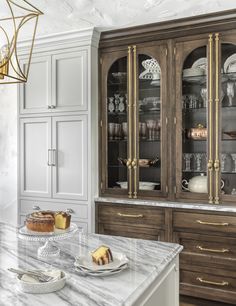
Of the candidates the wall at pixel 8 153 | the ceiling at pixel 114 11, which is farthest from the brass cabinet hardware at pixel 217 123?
the wall at pixel 8 153

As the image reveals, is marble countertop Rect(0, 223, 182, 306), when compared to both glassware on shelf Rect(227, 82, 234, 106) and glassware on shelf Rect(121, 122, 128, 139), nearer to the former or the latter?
Result: glassware on shelf Rect(121, 122, 128, 139)

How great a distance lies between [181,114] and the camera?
298 cm

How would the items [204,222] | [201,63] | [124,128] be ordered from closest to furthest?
[204,222]
[201,63]
[124,128]

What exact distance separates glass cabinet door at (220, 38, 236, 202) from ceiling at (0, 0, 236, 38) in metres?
0.41

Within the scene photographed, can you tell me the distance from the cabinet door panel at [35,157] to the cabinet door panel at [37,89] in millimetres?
138

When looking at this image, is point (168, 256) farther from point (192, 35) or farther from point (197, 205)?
point (192, 35)

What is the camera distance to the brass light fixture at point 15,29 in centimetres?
146

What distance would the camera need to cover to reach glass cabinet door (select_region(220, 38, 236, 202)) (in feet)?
9.34

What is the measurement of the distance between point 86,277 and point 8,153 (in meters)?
2.83

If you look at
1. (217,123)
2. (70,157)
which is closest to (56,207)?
(70,157)

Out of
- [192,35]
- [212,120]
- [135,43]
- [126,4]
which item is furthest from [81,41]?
[212,120]

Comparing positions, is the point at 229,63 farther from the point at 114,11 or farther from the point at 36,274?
the point at 36,274

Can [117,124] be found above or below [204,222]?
above

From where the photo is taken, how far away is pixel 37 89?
350 centimetres
